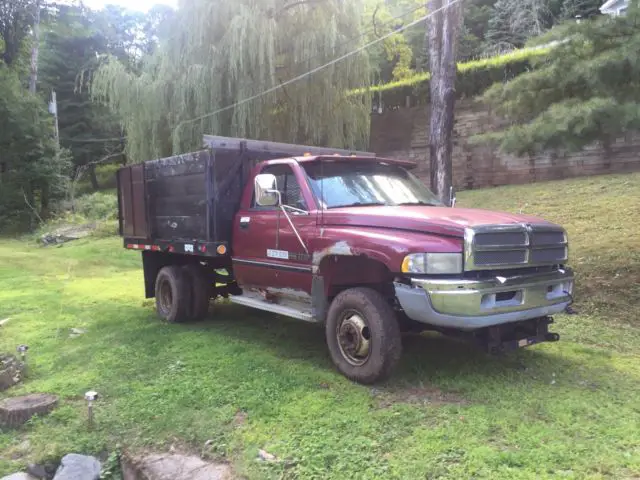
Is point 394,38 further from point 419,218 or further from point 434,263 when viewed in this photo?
point 434,263

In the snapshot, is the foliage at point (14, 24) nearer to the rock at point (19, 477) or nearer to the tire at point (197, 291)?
the tire at point (197, 291)

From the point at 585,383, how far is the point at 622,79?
12.4ft

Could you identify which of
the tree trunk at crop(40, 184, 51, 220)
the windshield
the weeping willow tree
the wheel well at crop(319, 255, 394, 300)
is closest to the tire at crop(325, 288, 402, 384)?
the wheel well at crop(319, 255, 394, 300)

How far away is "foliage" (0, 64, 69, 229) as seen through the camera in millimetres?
27188

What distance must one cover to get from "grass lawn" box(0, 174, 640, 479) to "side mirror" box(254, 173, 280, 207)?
1.58 meters

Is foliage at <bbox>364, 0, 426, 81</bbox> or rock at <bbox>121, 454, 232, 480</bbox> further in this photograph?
foliage at <bbox>364, 0, 426, 81</bbox>

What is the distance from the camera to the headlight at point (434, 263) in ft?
14.1

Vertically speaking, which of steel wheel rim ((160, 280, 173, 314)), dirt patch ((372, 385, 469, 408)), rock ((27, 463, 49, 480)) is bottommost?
rock ((27, 463, 49, 480))

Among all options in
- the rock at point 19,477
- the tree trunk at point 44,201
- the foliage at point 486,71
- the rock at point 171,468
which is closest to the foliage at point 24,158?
the tree trunk at point 44,201

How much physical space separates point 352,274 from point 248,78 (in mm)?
10380

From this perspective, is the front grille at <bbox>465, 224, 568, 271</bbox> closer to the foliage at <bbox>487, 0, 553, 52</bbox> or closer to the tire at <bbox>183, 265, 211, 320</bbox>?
the tire at <bbox>183, 265, 211, 320</bbox>

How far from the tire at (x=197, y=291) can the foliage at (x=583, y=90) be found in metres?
4.39

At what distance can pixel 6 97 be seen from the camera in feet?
88.7

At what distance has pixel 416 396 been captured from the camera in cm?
450
